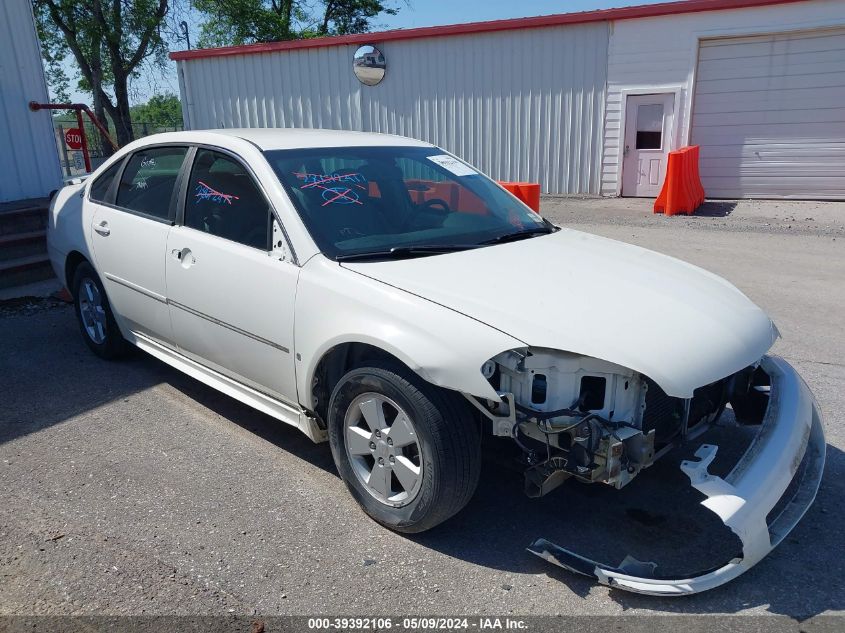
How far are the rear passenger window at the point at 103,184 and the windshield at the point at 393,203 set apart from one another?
1.86m

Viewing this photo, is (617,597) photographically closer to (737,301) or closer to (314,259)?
(737,301)

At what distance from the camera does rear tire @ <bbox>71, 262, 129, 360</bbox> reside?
518cm

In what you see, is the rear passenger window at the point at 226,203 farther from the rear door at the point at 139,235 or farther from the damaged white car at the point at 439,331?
the rear door at the point at 139,235

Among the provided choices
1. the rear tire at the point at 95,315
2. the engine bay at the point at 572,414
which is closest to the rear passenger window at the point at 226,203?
the rear tire at the point at 95,315

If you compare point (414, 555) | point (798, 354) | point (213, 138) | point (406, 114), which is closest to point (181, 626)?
point (414, 555)

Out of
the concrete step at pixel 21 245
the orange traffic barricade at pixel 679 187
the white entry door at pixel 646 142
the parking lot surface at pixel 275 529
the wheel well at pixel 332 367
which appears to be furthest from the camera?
the white entry door at pixel 646 142

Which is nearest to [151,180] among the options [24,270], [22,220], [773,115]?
[24,270]

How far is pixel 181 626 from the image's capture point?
266cm

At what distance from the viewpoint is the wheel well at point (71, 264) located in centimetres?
536

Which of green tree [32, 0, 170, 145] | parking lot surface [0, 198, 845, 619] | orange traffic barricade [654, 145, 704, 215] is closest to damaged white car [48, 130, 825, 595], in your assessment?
parking lot surface [0, 198, 845, 619]

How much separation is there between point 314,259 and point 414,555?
1.44 metres

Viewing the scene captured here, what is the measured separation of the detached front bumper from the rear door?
287cm

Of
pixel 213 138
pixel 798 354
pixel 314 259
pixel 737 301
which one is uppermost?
pixel 213 138

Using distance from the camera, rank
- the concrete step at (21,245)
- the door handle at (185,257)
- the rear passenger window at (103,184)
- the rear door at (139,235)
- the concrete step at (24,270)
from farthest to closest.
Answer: the concrete step at (21,245), the concrete step at (24,270), the rear passenger window at (103,184), the rear door at (139,235), the door handle at (185,257)
